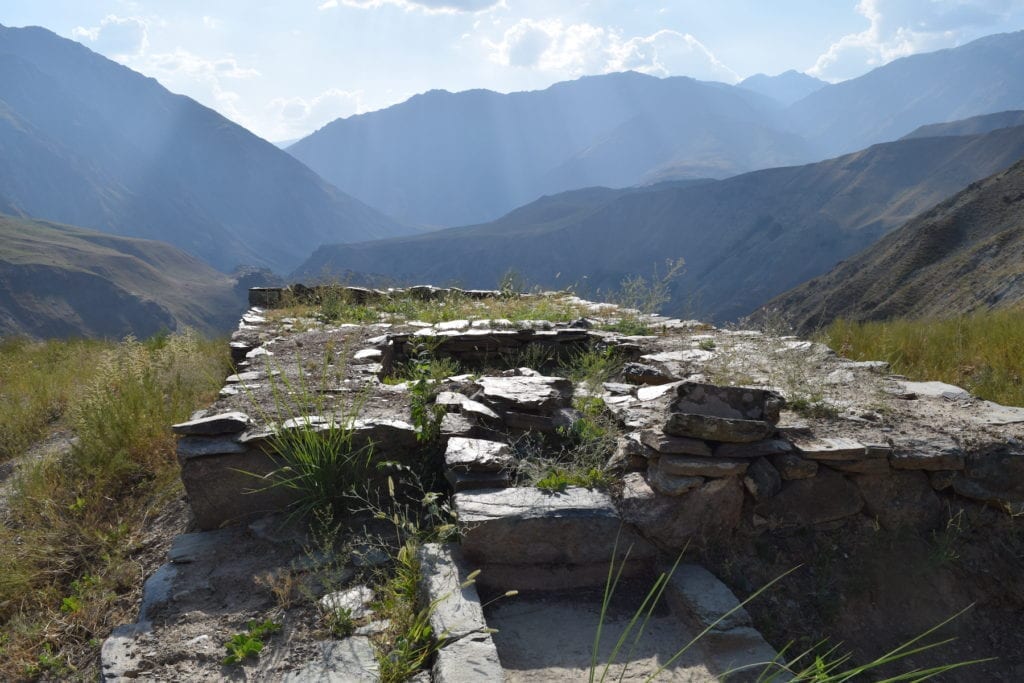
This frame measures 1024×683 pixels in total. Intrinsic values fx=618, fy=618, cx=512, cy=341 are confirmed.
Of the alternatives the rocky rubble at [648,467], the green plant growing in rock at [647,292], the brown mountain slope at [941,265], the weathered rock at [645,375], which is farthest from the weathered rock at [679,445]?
the brown mountain slope at [941,265]

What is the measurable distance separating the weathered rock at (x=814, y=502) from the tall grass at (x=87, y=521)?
313cm

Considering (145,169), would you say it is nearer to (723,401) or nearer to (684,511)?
(723,401)

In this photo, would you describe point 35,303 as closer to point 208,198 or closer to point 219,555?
point 219,555

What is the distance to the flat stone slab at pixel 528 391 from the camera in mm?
3838

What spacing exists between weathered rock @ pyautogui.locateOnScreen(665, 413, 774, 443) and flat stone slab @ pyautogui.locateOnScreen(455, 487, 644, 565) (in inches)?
21.4

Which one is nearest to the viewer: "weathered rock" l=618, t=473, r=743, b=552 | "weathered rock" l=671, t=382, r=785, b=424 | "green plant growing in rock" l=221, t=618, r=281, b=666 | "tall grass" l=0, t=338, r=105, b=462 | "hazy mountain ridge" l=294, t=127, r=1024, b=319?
"green plant growing in rock" l=221, t=618, r=281, b=666

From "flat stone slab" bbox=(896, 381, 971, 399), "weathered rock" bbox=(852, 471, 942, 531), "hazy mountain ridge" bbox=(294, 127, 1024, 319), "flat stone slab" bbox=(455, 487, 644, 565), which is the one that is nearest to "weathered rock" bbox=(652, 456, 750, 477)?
"flat stone slab" bbox=(455, 487, 644, 565)

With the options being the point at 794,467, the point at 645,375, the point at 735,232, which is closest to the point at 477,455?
the point at 794,467

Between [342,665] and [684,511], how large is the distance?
1.68 metres

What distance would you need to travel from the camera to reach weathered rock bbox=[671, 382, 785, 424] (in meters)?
3.32

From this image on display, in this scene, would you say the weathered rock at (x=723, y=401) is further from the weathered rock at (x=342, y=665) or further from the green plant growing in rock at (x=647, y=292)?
the green plant growing in rock at (x=647, y=292)

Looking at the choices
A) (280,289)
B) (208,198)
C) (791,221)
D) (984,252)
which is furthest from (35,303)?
(208,198)

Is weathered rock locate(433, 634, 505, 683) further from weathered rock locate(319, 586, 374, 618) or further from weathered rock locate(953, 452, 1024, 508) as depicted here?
weathered rock locate(953, 452, 1024, 508)

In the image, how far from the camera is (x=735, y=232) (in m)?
82.8
